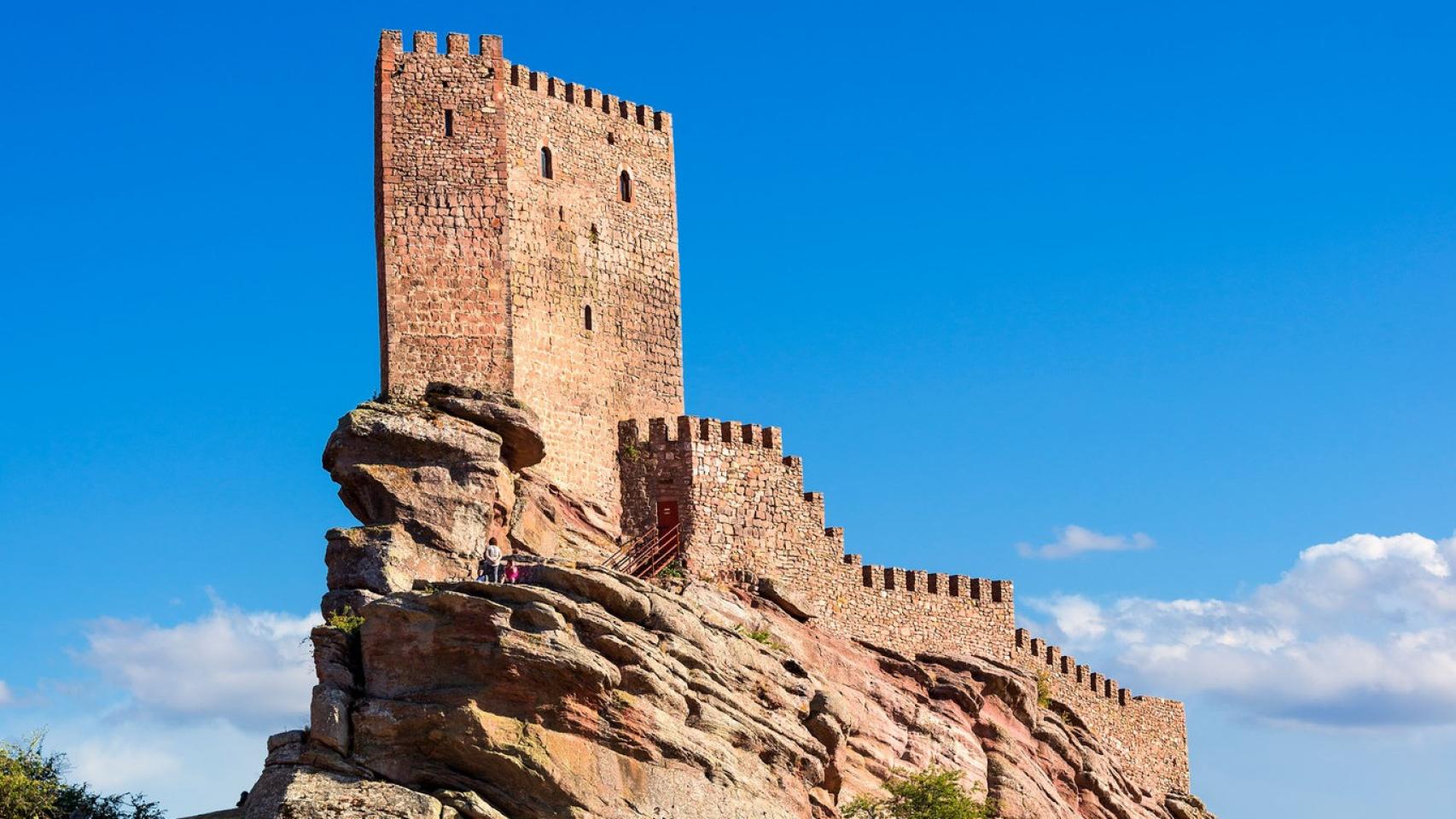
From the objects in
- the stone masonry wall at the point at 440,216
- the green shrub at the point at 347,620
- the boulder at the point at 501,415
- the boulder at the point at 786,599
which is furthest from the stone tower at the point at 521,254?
the green shrub at the point at 347,620

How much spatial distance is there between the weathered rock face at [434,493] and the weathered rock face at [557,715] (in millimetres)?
2300

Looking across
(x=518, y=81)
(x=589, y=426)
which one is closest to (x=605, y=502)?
(x=589, y=426)

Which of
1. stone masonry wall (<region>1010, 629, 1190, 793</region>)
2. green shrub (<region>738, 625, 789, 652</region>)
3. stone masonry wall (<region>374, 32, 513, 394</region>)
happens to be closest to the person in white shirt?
green shrub (<region>738, 625, 789, 652</region>)

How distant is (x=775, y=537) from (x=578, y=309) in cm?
728

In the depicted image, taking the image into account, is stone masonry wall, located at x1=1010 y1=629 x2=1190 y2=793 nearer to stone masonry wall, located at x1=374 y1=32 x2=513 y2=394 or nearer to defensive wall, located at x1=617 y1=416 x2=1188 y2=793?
defensive wall, located at x1=617 y1=416 x2=1188 y2=793

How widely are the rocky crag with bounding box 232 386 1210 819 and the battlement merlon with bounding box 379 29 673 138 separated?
8605 mm

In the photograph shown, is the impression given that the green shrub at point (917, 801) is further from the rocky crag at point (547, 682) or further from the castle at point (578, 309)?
the castle at point (578, 309)

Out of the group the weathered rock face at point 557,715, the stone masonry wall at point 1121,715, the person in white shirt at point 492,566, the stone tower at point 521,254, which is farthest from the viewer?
the stone masonry wall at point 1121,715

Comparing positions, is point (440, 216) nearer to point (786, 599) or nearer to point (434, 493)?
point (434, 493)

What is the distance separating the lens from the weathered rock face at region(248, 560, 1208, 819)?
145 feet

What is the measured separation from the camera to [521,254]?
2267 inches

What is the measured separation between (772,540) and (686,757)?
1255 cm

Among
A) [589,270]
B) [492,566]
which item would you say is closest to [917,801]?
[492,566]

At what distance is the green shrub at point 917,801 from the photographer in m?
52.7
